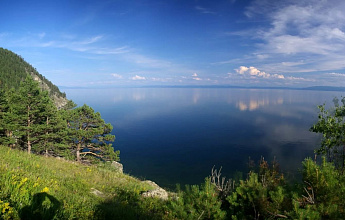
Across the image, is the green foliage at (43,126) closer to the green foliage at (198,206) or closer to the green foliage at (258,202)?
the green foliage at (198,206)

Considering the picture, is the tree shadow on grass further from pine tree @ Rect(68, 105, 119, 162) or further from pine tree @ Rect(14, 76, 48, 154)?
pine tree @ Rect(14, 76, 48, 154)

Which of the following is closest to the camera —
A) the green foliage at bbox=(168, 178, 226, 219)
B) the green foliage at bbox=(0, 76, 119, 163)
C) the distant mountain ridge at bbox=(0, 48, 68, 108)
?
the green foliage at bbox=(168, 178, 226, 219)

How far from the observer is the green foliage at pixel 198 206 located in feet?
18.0

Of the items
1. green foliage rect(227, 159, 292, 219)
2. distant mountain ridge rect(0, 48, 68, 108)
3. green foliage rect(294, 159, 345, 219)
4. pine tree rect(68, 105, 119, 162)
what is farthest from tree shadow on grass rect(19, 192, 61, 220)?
distant mountain ridge rect(0, 48, 68, 108)

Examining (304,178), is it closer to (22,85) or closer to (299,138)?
(22,85)

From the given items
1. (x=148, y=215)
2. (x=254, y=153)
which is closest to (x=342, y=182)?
(x=148, y=215)

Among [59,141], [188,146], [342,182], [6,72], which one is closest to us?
[342,182]

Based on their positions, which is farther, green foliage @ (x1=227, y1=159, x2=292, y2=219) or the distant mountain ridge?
the distant mountain ridge

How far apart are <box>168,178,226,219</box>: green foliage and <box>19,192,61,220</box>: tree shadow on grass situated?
3.36m

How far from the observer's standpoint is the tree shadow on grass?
15.3ft

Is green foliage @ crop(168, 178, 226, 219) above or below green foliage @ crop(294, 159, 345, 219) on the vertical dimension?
below

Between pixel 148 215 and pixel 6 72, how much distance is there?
622ft

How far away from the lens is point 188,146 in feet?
228

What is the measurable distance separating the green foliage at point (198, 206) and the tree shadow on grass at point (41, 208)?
3.36 metres
